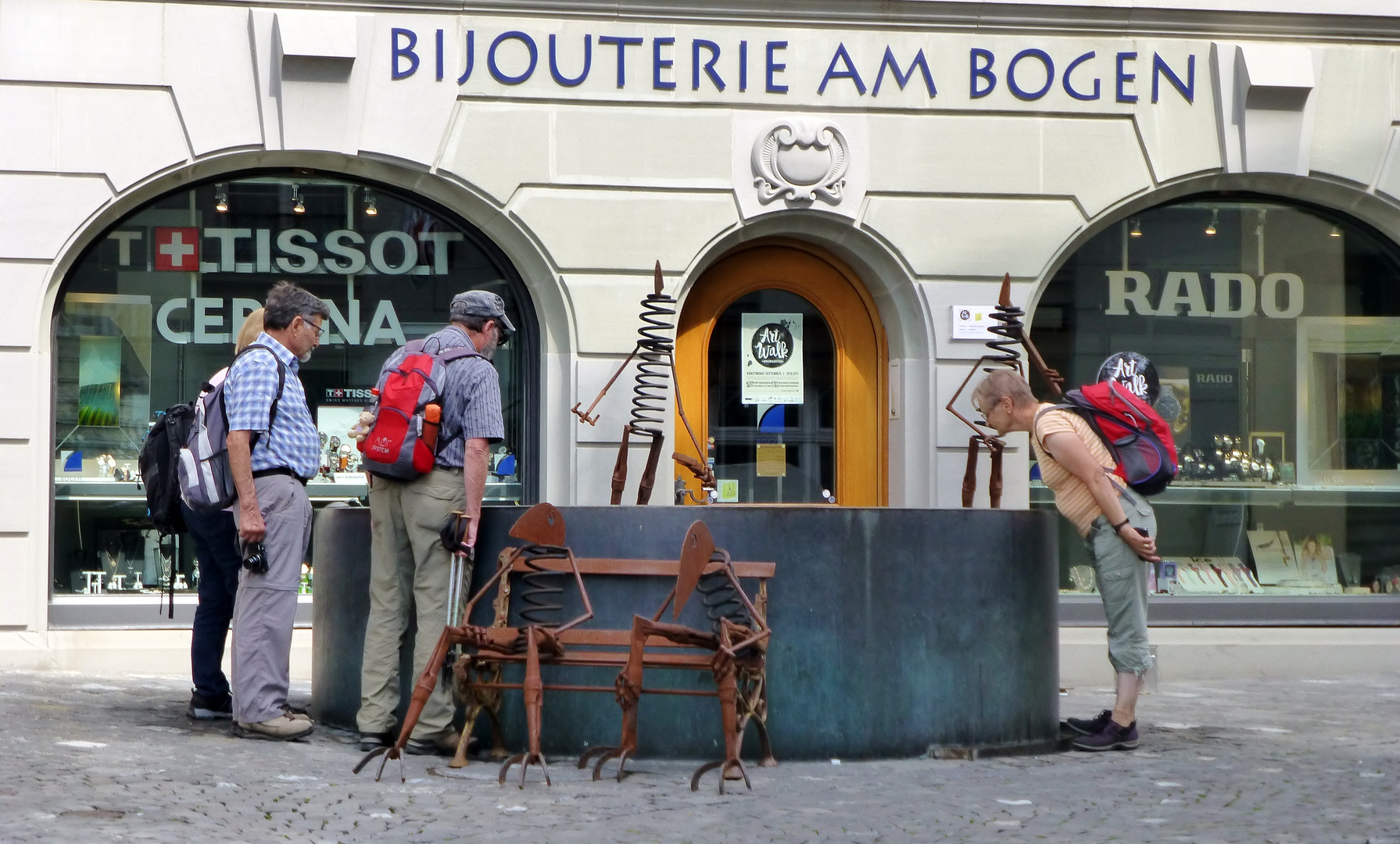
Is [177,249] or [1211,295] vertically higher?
[177,249]

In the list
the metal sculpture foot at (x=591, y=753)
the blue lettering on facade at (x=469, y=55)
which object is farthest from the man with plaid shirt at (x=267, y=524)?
the blue lettering on facade at (x=469, y=55)

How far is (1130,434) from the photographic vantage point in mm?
6840

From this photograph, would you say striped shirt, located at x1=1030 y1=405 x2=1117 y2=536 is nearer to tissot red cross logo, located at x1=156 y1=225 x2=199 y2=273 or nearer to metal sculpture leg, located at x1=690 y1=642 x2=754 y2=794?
metal sculpture leg, located at x1=690 y1=642 x2=754 y2=794

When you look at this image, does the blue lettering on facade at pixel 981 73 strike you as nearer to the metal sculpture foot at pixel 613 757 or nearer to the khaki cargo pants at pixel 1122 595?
the khaki cargo pants at pixel 1122 595

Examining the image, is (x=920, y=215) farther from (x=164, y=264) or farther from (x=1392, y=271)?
(x=164, y=264)

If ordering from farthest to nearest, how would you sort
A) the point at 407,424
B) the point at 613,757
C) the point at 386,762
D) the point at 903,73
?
the point at 903,73
the point at 407,424
the point at 613,757
the point at 386,762

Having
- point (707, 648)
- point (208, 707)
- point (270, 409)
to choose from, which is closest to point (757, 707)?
point (707, 648)

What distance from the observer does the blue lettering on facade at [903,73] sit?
1026cm

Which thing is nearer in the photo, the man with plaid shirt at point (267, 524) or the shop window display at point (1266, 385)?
the man with plaid shirt at point (267, 524)

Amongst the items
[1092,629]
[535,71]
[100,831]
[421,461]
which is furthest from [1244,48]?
[100,831]

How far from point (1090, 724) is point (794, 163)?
444cm

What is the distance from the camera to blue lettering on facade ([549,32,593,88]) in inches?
391

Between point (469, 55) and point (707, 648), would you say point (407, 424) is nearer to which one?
point (707, 648)

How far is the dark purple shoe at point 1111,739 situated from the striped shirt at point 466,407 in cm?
275
